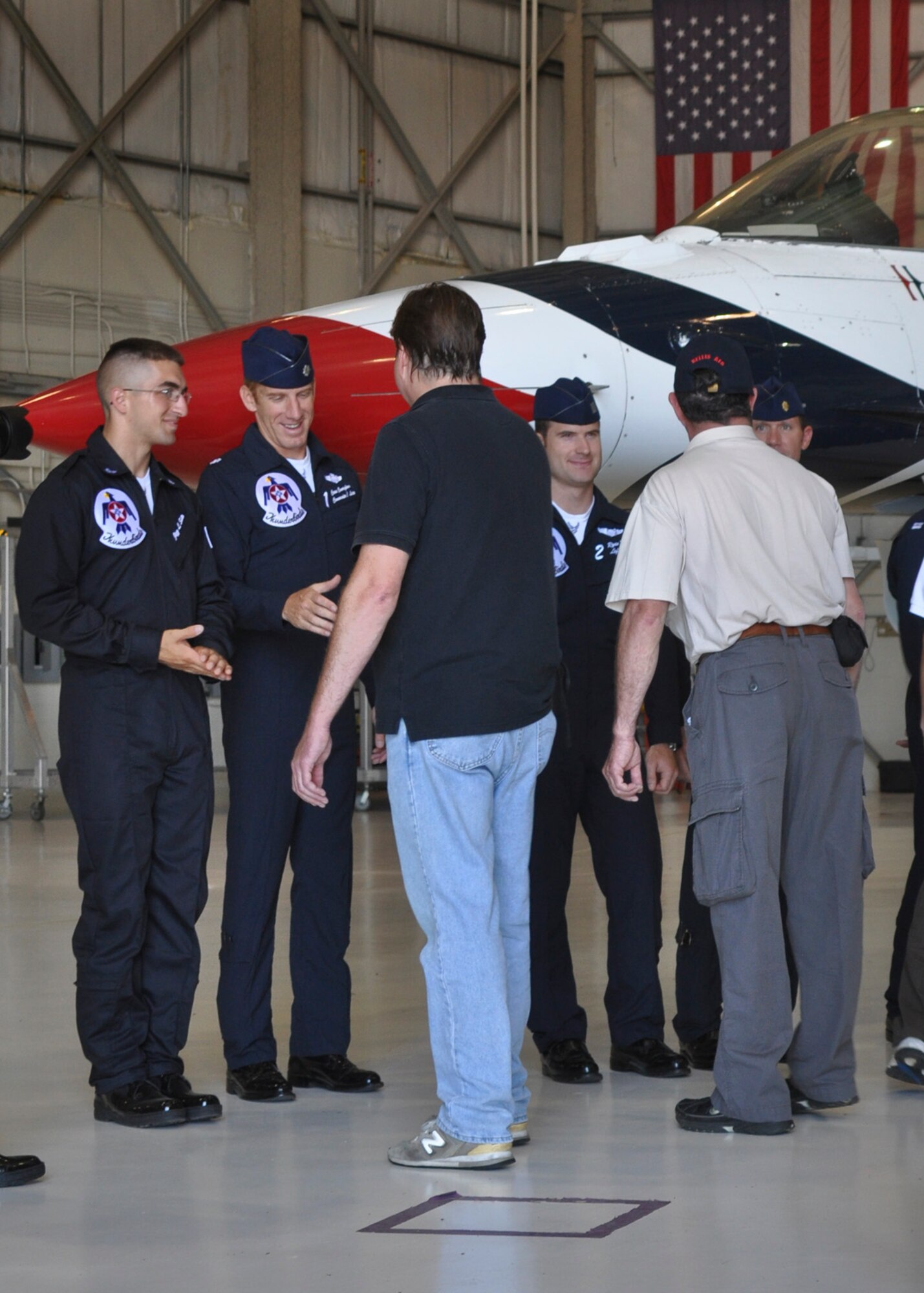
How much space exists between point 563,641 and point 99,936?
1444 mm

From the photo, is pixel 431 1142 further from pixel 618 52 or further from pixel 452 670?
pixel 618 52

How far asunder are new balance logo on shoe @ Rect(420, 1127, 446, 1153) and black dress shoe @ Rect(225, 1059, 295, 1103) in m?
0.72

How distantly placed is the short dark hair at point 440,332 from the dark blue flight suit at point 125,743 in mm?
884

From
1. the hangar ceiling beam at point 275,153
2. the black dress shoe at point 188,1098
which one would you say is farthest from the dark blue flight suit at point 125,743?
the hangar ceiling beam at point 275,153

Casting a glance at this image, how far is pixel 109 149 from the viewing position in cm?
1536

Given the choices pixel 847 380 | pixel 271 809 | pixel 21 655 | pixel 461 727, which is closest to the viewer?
pixel 461 727

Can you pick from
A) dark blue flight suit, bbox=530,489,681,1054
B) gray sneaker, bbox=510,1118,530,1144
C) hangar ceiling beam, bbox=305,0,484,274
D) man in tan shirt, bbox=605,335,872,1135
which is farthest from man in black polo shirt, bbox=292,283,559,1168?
hangar ceiling beam, bbox=305,0,484,274

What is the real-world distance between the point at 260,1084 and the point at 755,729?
150cm

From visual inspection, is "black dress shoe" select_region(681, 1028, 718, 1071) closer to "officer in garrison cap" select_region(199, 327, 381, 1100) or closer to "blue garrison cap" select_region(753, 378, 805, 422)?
"officer in garrison cap" select_region(199, 327, 381, 1100)

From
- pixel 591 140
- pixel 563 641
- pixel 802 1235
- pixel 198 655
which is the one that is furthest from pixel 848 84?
pixel 802 1235

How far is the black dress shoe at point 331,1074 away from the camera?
13.4 feet

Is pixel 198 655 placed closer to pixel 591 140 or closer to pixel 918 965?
pixel 918 965

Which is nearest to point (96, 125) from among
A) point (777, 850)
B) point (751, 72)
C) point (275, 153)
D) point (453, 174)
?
point (275, 153)

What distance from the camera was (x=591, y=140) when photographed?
1883 centimetres
